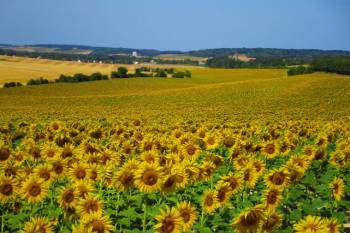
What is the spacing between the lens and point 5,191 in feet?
18.8

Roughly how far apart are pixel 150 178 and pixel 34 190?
134 cm

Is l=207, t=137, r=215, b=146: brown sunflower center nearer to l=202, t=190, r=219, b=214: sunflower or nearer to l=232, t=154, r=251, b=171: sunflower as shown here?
l=232, t=154, r=251, b=171: sunflower

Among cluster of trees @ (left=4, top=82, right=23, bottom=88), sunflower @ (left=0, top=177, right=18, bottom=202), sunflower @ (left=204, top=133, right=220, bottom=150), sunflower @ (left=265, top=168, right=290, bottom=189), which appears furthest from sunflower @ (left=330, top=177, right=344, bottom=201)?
cluster of trees @ (left=4, top=82, right=23, bottom=88)

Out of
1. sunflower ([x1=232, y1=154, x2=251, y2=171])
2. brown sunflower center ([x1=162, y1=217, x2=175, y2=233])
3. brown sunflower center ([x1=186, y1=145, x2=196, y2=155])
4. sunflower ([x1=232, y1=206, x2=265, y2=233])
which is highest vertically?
sunflower ([x1=232, y1=206, x2=265, y2=233])

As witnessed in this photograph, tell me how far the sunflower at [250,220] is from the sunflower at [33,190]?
8.09 ft

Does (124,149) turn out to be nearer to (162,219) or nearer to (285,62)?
(162,219)

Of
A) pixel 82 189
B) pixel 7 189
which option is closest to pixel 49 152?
pixel 7 189

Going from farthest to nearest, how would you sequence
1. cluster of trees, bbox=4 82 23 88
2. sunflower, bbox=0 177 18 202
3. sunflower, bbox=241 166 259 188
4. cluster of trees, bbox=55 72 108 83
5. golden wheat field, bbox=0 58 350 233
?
cluster of trees, bbox=55 72 108 83, cluster of trees, bbox=4 82 23 88, sunflower, bbox=241 166 259 188, sunflower, bbox=0 177 18 202, golden wheat field, bbox=0 58 350 233

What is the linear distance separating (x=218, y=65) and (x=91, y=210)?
18223cm

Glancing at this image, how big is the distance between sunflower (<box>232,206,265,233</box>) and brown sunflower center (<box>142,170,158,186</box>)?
1528 millimetres

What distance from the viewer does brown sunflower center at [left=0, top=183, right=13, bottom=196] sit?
5695 mm

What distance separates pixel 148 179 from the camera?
5785 millimetres

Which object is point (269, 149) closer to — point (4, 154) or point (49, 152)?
point (49, 152)

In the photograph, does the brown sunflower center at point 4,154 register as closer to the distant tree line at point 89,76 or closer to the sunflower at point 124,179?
the sunflower at point 124,179
